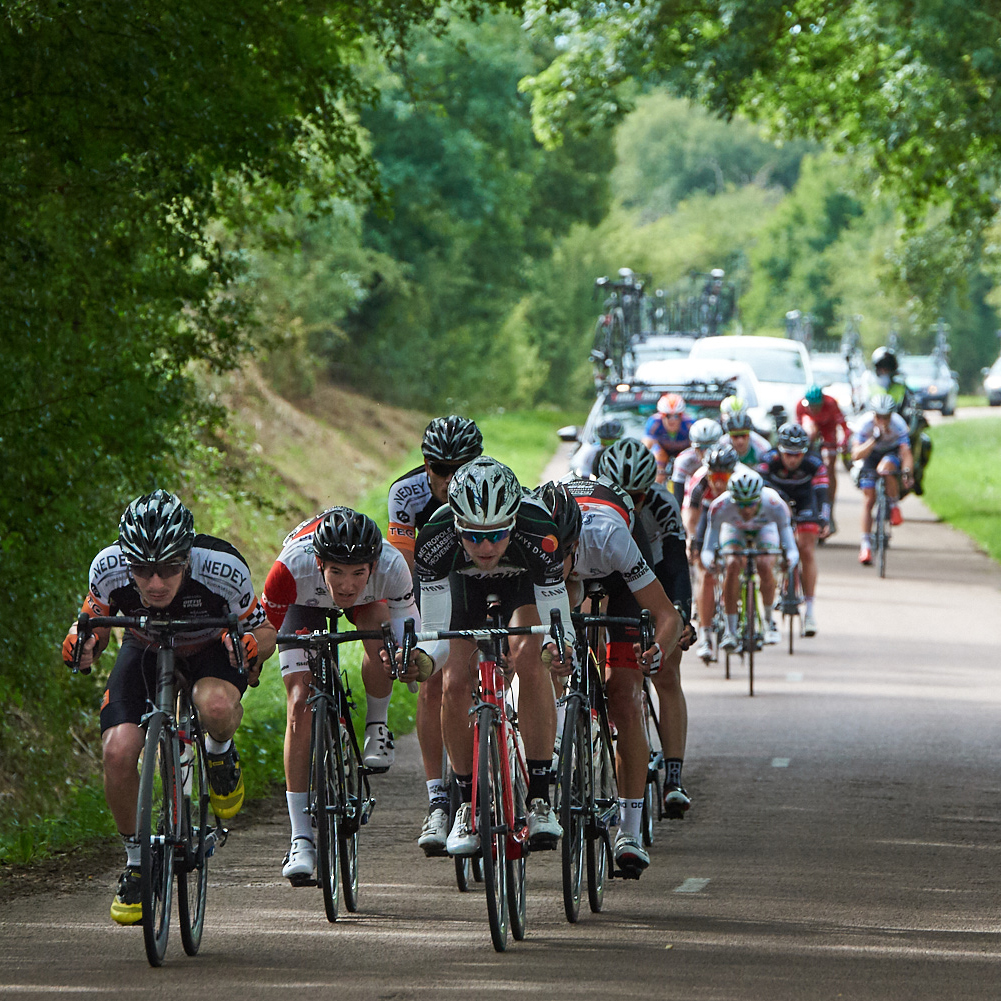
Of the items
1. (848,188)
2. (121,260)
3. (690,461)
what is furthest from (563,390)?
(121,260)

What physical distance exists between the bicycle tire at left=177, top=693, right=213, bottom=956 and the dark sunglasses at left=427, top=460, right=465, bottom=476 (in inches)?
74.1

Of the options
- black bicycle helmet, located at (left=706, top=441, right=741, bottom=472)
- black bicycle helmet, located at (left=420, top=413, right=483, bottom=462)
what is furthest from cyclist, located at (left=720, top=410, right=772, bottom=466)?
black bicycle helmet, located at (left=420, top=413, right=483, bottom=462)

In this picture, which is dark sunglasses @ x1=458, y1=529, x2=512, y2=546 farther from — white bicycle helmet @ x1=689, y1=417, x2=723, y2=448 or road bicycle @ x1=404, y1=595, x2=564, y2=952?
white bicycle helmet @ x1=689, y1=417, x2=723, y2=448

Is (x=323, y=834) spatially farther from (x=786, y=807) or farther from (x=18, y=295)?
(x=18, y=295)

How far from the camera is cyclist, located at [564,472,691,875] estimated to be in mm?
7707

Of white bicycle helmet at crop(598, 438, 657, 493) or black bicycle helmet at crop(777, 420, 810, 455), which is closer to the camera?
white bicycle helmet at crop(598, 438, 657, 493)

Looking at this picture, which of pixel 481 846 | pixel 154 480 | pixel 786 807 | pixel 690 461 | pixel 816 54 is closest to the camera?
pixel 481 846

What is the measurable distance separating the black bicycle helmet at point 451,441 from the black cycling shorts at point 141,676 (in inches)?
65.0

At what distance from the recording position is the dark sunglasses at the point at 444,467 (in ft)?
27.1

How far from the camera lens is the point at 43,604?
34.9 ft

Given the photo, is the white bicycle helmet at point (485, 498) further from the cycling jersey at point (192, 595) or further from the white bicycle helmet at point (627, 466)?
the white bicycle helmet at point (627, 466)

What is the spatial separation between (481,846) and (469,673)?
0.89m

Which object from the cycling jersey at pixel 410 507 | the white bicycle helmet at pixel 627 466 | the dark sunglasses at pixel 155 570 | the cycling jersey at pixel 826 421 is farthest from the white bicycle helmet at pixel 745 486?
the dark sunglasses at pixel 155 570

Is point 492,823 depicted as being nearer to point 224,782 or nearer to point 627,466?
point 224,782
